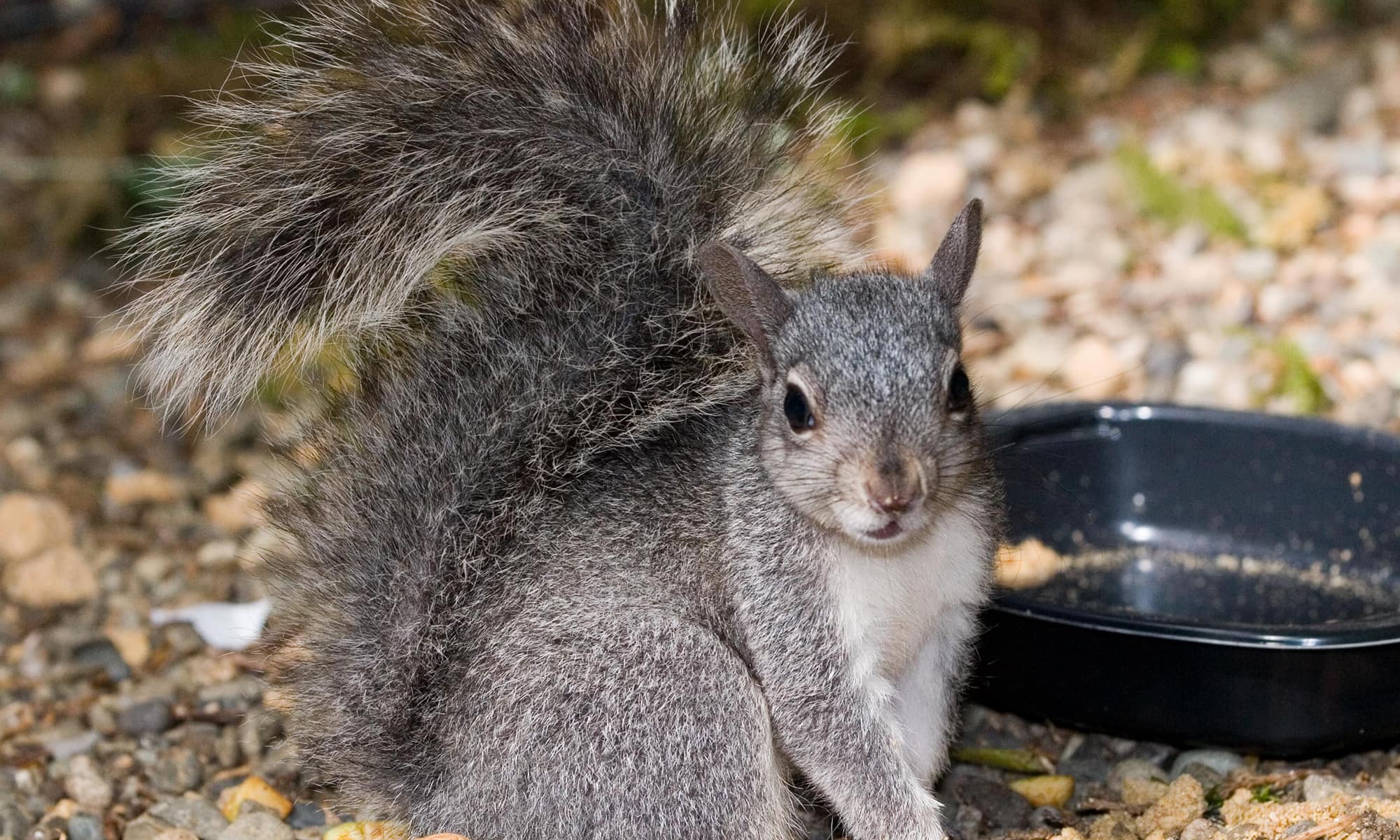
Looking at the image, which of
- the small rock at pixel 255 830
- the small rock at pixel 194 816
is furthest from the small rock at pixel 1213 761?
the small rock at pixel 194 816

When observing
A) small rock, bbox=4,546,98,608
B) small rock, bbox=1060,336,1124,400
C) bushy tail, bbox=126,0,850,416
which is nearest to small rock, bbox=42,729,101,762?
small rock, bbox=4,546,98,608

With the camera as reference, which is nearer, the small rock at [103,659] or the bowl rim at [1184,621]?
the bowl rim at [1184,621]

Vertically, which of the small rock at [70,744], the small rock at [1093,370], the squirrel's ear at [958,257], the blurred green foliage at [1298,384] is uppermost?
the squirrel's ear at [958,257]

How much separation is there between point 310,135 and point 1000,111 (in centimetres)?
452

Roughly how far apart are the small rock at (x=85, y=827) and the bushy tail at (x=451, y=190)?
1048mm

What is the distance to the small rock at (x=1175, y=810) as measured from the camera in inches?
130

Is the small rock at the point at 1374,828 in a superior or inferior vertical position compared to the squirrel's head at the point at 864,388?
inferior

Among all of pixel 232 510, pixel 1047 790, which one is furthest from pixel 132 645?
pixel 1047 790

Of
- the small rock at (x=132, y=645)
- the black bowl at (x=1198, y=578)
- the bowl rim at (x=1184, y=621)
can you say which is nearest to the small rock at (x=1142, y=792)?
the black bowl at (x=1198, y=578)

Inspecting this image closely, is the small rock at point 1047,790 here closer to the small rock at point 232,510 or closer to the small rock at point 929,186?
the small rock at point 232,510

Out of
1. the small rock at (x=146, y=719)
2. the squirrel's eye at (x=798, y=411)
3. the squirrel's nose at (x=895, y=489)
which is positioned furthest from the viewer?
the small rock at (x=146, y=719)

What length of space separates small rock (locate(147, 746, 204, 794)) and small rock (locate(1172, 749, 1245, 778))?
7.85ft

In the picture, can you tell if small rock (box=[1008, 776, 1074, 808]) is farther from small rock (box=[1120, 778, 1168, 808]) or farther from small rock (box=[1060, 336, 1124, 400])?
small rock (box=[1060, 336, 1124, 400])

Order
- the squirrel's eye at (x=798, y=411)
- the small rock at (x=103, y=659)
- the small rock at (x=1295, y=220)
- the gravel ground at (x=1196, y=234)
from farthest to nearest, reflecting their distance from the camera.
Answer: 1. the small rock at (x=1295, y=220)
2. the gravel ground at (x=1196, y=234)
3. the small rock at (x=103, y=659)
4. the squirrel's eye at (x=798, y=411)
